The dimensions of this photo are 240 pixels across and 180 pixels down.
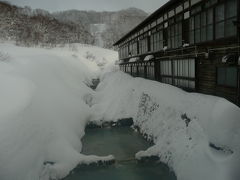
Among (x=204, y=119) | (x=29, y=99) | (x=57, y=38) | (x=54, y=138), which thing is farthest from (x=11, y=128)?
(x=57, y=38)

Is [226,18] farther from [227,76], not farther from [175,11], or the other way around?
[175,11]

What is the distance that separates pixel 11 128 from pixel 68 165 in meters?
3.18

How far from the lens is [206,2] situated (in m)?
11.9

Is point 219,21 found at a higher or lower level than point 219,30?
higher

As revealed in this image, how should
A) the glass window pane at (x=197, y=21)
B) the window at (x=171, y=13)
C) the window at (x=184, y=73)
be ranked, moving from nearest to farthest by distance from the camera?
1. the glass window pane at (x=197, y=21)
2. the window at (x=184, y=73)
3. the window at (x=171, y=13)

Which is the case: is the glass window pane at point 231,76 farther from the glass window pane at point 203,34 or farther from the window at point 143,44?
the window at point 143,44

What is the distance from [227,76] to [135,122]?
350 inches

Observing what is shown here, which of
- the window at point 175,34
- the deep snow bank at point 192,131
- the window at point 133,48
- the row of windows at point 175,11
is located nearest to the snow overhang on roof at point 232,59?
the deep snow bank at point 192,131

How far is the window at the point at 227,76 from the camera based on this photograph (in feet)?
33.0

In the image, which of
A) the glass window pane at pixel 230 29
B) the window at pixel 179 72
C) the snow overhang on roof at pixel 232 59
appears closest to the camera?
the snow overhang on roof at pixel 232 59

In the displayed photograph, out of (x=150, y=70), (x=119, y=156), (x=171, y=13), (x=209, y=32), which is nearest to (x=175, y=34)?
(x=171, y=13)

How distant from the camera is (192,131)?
33.6 ft

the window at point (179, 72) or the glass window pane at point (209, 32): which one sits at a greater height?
the glass window pane at point (209, 32)

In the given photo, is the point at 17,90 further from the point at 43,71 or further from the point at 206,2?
the point at 206,2
